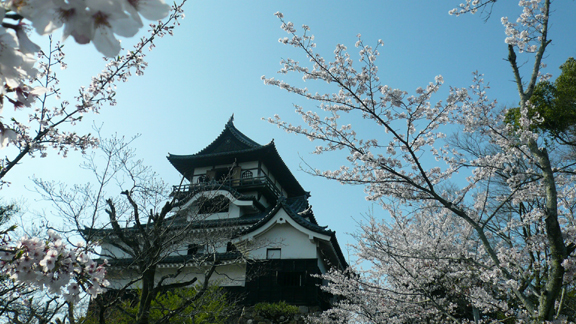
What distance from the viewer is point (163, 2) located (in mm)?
1051

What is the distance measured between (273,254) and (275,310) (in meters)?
2.92

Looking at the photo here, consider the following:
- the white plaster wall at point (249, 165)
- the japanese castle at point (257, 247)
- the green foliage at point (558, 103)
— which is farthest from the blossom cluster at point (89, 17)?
the white plaster wall at point (249, 165)

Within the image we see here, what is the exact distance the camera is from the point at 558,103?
29.9 ft

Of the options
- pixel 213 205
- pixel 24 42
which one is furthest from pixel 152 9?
pixel 213 205

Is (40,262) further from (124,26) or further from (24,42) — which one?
(124,26)

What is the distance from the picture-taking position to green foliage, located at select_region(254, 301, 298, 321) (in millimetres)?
12328

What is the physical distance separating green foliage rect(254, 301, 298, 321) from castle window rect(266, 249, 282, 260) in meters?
2.40

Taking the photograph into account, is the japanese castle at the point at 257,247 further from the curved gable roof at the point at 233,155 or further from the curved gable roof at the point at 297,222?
the curved gable roof at the point at 233,155

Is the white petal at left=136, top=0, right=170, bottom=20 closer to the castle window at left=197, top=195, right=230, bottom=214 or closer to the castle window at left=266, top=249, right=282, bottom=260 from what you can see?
the castle window at left=197, top=195, right=230, bottom=214

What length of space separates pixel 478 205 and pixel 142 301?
699cm

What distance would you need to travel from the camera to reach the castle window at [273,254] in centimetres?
1483

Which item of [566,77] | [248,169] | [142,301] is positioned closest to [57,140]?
[142,301]

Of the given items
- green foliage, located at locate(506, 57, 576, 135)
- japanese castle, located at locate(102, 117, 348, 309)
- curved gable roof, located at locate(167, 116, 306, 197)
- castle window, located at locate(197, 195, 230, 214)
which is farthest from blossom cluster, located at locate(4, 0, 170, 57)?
curved gable roof, located at locate(167, 116, 306, 197)

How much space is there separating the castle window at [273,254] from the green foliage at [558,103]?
369 inches
